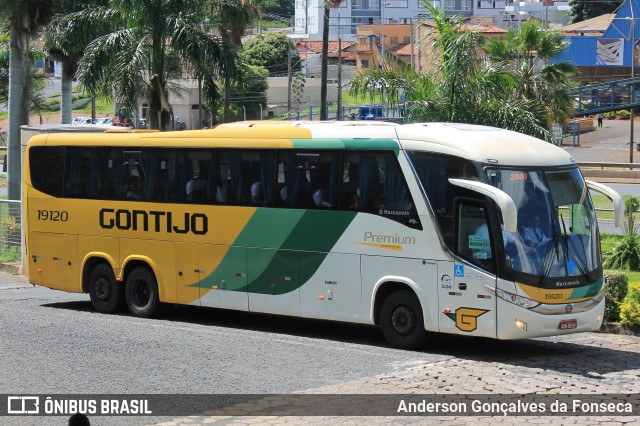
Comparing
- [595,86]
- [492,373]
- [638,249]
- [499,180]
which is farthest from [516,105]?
[595,86]

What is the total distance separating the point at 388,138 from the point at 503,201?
257cm

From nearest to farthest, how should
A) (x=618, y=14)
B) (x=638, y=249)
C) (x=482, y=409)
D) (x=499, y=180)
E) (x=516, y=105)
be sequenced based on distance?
1. (x=482, y=409)
2. (x=499, y=180)
3. (x=638, y=249)
4. (x=516, y=105)
5. (x=618, y=14)

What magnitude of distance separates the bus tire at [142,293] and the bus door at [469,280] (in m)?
6.07

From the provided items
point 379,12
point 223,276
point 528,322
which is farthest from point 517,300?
point 379,12

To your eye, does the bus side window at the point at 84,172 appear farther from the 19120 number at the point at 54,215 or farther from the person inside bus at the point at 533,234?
the person inside bus at the point at 533,234

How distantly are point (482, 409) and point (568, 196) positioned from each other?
14.7 ft

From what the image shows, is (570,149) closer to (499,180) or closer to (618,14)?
(618,14)

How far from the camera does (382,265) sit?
1533cm

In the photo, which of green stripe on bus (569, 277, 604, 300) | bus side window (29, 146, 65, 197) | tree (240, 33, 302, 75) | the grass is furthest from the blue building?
green stripe on bus (569, 277, 604, 300)

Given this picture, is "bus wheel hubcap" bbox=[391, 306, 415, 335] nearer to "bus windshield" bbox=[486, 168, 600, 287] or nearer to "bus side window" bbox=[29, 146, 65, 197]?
"bus windshield" bbox=[486, 168, 600, 287]

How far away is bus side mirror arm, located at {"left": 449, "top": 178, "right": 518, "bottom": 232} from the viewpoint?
13.3m

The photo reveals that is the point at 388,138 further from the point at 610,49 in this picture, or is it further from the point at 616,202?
the point at 610,49

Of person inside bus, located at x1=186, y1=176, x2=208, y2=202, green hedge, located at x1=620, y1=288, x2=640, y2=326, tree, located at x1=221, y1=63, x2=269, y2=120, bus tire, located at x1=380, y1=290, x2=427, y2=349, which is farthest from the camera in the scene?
tree, located at x1=221, y1=63, x2=269, y2=120

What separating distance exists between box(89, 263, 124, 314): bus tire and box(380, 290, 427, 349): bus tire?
19.2 ft
